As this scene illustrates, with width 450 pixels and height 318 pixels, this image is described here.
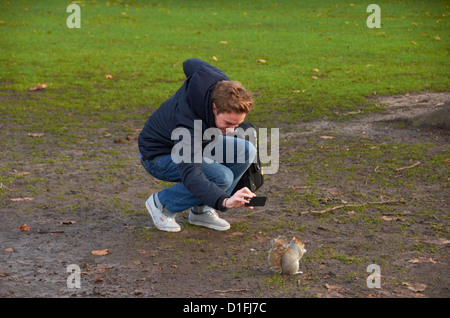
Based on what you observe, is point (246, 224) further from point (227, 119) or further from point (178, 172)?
point (227, 119)

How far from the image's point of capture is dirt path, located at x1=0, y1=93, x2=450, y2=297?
12.9 ft

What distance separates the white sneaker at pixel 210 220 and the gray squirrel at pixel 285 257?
3.09 feet

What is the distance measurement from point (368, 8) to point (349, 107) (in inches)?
427

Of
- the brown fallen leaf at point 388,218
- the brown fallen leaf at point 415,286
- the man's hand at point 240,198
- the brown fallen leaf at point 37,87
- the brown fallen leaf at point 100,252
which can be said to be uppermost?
the man's hand at point 240,198

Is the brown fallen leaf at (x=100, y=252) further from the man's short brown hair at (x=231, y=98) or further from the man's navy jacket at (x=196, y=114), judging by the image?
the man's short brown hair at (x=231, y=98)

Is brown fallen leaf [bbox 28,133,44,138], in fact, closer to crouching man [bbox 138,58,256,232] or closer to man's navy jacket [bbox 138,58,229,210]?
crouching man [bbox 138,58,256,232]

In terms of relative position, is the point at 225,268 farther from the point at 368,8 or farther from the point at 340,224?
the point at 368,8

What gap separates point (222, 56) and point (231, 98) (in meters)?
7.68

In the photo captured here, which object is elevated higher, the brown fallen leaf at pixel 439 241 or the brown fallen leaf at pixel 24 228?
the brown fallen leaf at pixel 439 241

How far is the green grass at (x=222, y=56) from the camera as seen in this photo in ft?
28.7

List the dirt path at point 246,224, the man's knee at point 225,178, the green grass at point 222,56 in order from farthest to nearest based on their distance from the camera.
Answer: the green grass at point 222,56 < the man's knee at point 225,178 < the dirt path at point 246,224

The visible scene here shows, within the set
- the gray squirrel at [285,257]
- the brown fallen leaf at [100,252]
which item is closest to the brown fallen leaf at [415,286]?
the gray squirrel at [285,257]

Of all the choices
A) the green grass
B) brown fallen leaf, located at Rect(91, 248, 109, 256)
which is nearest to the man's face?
brown fallen leaf, located at Rect(91, 248, 109, 256)
